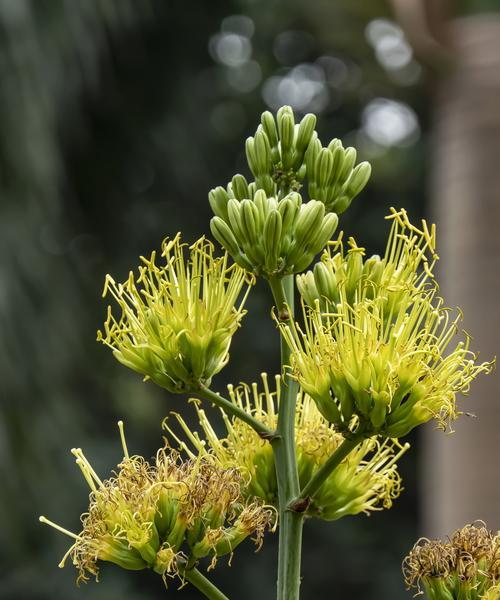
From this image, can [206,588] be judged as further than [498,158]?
No

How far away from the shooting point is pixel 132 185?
11.6m

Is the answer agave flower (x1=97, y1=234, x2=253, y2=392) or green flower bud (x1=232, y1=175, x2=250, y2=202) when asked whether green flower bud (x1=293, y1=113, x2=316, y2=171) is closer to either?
green flower bud (x1=232, y1=175, x2=250, y2=202)

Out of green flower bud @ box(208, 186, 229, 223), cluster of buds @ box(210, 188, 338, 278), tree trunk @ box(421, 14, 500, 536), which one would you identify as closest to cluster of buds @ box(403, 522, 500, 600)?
cluster of buds @ box(210, 188, 338, 278)

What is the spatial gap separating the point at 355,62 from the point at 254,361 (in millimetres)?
A: 3751

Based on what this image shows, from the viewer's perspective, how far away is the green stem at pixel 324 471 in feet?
5.73

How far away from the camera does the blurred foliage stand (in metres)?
7.82

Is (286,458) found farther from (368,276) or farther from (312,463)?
(368,276)

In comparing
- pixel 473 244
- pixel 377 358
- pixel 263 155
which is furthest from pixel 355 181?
pixel 473 244

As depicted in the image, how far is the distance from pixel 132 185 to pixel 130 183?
0.21ft

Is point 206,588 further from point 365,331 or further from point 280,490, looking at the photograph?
point 365,331

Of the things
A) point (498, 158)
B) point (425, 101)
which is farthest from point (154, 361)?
point (425, 101)

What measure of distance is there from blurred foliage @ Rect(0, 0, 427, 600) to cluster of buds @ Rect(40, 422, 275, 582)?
539 centimetres

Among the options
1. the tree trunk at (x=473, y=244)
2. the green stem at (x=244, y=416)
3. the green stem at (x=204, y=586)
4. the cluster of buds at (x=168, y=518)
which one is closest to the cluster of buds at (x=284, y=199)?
the green stem at (x=244, y=416)

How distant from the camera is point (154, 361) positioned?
6.22 feet
